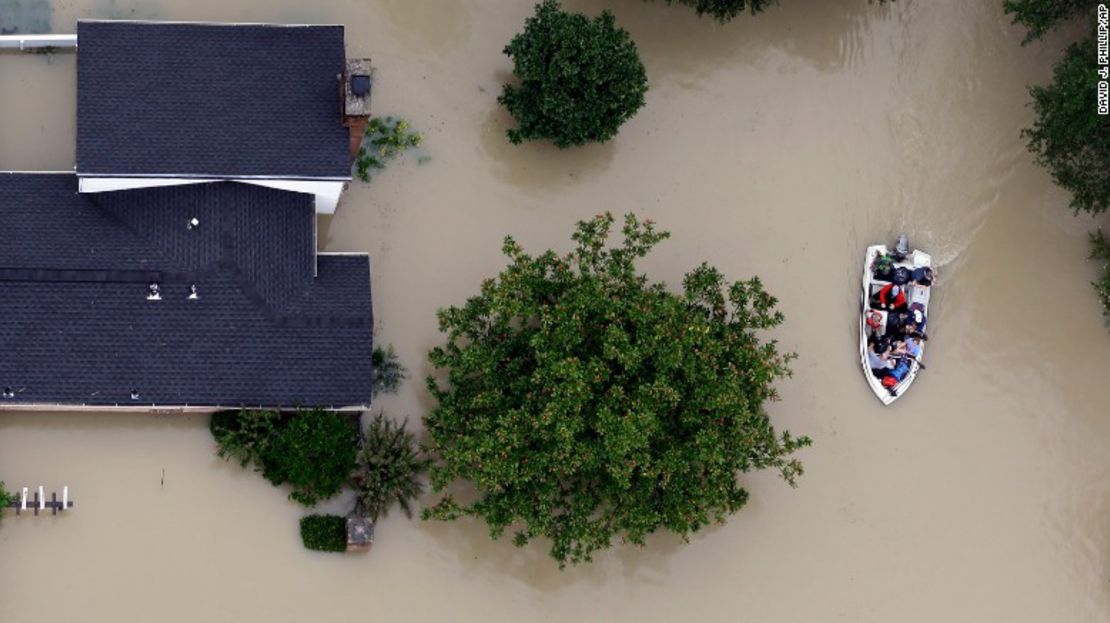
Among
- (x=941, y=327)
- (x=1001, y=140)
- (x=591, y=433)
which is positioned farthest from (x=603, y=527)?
(x=1001, y=140)

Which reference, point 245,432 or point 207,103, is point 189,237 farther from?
point 245,432

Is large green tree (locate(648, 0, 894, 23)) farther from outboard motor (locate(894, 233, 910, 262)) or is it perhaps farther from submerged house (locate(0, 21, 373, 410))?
submerged house (locate(0, 21, 373, 410))

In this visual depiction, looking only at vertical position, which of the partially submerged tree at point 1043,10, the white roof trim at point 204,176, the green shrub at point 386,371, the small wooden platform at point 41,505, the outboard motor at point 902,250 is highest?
the partially submerged tree at point 1043,10

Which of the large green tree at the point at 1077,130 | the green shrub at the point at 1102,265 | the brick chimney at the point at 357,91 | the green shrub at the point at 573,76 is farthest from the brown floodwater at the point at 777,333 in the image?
the brick chimney at the point at 357,91

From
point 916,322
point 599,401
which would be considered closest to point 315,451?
point 599,401

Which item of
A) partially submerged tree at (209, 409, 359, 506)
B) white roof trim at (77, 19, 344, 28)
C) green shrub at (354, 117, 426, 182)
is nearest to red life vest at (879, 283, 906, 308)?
green shrub at (354, 117, 426, 182)

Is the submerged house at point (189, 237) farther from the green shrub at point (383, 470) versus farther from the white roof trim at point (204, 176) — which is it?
the green shrub at point (383, 470)

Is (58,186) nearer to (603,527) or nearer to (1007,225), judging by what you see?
(603,527)
